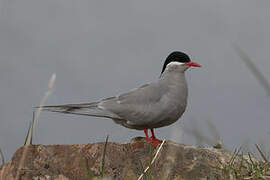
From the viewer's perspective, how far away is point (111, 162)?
14.6ft

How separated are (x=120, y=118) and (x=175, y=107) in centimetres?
91

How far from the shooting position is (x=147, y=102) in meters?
5.48

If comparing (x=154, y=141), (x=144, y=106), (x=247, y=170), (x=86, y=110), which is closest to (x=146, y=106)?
(x=144, y=106)

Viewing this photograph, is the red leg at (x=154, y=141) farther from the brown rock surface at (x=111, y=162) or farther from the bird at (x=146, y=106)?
the brown rock surface at (x=111, y=162)

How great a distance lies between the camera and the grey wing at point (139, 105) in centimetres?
537

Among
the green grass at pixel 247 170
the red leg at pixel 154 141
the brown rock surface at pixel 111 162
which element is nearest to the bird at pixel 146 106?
the red leg at pixel 154 141

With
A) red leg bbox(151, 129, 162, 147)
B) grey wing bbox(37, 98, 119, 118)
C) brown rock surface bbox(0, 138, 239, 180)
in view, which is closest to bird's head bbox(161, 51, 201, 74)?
red leg bbox(151, 129, 162, 147)

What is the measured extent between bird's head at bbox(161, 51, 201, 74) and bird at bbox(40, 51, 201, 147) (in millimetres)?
201

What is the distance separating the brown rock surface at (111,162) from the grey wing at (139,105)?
746mm

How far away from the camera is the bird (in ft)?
17.6

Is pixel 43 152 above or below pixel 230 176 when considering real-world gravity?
above

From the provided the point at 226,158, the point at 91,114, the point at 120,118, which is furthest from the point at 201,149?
the point at 91,114

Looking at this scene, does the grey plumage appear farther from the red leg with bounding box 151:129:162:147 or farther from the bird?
the red leg with bounding box 151:129:162:147

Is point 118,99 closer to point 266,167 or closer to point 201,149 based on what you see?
point 201,149
